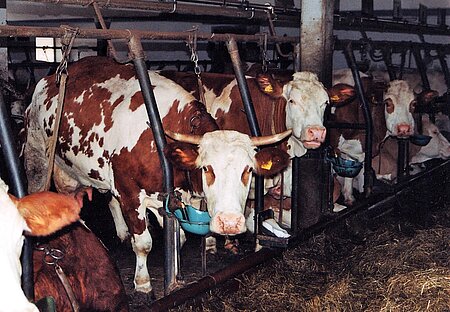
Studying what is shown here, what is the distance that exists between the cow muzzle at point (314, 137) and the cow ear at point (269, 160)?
41.3 inches

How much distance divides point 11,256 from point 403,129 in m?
5.78

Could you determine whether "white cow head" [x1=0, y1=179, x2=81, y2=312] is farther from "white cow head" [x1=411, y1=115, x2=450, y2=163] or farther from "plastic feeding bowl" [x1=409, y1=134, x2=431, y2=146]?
"white cow head" [x1=411, y1=115, x2=450, y2=163]

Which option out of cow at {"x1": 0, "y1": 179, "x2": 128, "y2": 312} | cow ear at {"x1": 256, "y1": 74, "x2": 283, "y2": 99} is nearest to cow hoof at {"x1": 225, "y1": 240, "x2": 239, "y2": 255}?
cow ear at {"x1": 256, "y1": 74, "x2": 283, "y2": 99}

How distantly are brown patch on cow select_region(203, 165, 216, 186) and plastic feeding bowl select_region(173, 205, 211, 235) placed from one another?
190 millimetres

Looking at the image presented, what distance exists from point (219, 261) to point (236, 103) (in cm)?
133

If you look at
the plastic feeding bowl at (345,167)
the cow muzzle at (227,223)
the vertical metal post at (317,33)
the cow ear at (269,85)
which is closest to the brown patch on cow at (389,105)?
the plastic feeding bowl at (345,167)

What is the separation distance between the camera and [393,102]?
8.16 m

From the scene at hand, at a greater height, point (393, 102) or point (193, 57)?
point (193, 57)

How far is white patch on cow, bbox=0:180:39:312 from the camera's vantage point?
8.03 feet

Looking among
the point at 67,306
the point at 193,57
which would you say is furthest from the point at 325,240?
the point at 67,306

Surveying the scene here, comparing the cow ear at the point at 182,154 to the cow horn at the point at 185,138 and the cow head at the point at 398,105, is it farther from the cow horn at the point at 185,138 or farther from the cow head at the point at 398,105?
the cow head at the point at 398,105

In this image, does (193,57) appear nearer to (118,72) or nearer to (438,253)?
(118,72)

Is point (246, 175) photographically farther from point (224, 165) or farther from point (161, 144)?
point (161, 144)

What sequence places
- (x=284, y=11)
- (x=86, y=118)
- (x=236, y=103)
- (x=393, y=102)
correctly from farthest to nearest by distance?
1. (x=393, y=102)
2. (x=284, y=11)
3. (x=236, y=103)
4. (x=86, y=118)
